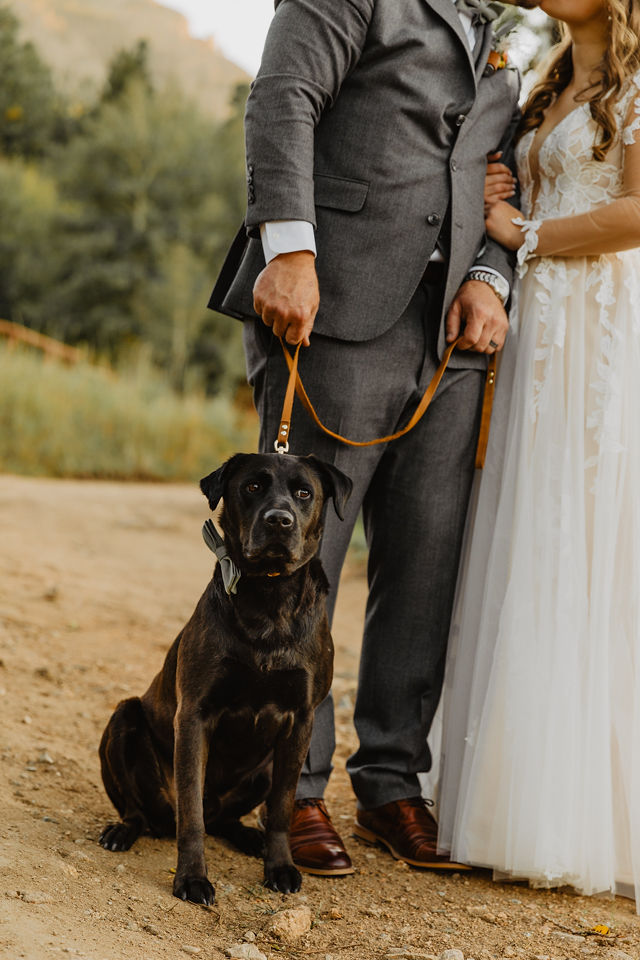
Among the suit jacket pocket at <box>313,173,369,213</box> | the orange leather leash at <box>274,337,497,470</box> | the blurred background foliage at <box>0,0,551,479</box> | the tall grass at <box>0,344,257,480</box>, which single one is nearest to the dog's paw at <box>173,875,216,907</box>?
the orange leather leash at <box>274,337,497,470</box>

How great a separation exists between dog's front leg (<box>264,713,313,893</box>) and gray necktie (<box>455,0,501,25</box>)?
1.97 metres

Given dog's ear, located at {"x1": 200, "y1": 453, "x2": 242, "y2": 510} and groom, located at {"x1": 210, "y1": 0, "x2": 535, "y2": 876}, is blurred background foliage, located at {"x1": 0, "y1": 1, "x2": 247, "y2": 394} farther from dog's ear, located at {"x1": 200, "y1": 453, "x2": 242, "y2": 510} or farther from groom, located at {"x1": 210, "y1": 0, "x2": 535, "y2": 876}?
dog's ear, located at {"x1": 200, "y1": 453, "x2": 242, "y2": 510}

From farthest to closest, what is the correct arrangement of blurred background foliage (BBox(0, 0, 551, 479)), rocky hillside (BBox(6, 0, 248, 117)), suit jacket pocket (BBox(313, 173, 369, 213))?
rocky hillside (BBox(6, 0, 248, 117)) < blurred background foliage (BBox(0, 0, 551, 479)) < suit jacket pocket (BBox(313, 173, 369, 213))

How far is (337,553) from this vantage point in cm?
268

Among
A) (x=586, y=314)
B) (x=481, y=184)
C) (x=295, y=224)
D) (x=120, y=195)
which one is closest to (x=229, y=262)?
(x=295, y=224)

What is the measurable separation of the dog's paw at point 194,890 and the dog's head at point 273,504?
2.31 ft

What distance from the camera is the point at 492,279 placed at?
2693mm

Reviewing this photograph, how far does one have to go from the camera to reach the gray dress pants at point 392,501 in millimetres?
2572

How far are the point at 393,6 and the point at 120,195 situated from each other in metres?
19.0

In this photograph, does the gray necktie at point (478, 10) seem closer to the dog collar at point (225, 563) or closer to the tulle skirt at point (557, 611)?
the tulle skirt at point (557, 611)

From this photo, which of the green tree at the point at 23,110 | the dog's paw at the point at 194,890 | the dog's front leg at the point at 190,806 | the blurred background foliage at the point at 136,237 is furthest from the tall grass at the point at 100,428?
the green tree at the point at 23,110

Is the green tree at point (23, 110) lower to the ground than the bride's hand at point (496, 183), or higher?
higher

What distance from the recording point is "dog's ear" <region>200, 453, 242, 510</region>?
91.7 inches

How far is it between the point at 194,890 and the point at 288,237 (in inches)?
61.5
